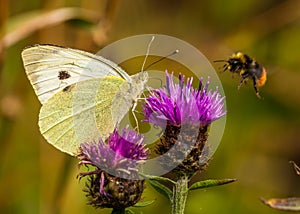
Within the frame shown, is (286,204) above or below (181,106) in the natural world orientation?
below

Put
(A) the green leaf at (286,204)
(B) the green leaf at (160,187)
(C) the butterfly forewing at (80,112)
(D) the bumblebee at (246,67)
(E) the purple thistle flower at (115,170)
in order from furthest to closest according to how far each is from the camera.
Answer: (D) the bumblebee at (246,67), (C) the butterfly forewing at (80,112), (E) the purple thistle flower at (115,170), (B) the green leaf at (160,187), (A) the green leaf at (286,204)

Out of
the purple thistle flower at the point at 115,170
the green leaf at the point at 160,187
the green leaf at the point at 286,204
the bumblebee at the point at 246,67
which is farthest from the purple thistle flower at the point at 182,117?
the bumblebee at the point at 246,67

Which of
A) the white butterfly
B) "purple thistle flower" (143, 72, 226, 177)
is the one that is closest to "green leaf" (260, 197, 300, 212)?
"purple thistle flower" (143, 72, 226, 177)

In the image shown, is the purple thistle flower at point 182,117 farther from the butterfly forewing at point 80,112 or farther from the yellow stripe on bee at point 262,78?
the yellow stripe on bee at point 262,78

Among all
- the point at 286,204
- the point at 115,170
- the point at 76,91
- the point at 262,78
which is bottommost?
the point at 286,204

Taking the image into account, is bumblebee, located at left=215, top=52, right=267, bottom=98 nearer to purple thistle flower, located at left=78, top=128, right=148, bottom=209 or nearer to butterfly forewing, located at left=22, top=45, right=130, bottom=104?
butterfly forewing, located at left=22, top=45, right=130, bottom=104

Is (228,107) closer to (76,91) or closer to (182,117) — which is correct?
(76,91)

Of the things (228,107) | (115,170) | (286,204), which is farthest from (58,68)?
(228,107)
